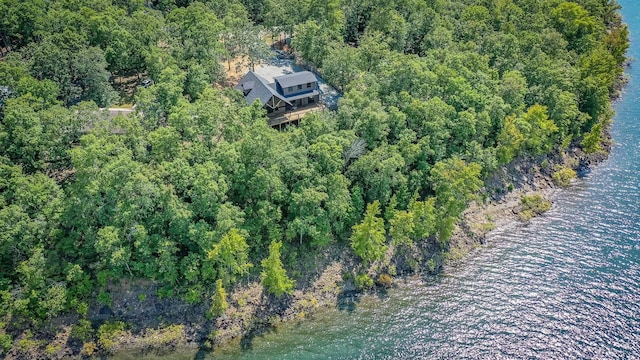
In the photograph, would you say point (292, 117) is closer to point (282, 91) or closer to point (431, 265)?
point (282, 91)

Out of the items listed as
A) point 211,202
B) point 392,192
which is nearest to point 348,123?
point 392,192

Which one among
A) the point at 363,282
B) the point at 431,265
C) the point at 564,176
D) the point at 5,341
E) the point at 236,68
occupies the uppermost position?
the point at 236,68

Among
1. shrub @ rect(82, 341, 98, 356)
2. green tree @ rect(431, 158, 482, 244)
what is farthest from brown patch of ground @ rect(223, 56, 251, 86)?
shrub @ rect(82, 341, 98, 356)

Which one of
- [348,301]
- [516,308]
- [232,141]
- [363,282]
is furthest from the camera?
[232,141]

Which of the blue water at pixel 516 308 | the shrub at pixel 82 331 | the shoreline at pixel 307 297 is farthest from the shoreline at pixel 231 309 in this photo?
the blue water at pixel 516 308

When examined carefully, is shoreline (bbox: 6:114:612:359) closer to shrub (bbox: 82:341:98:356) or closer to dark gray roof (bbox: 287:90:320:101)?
shrub (bbox: 82:341:98:356)

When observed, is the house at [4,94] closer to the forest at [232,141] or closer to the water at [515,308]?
the forest at [232,141]

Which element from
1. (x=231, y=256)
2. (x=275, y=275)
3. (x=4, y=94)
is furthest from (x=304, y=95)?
(x=4, y=94)
